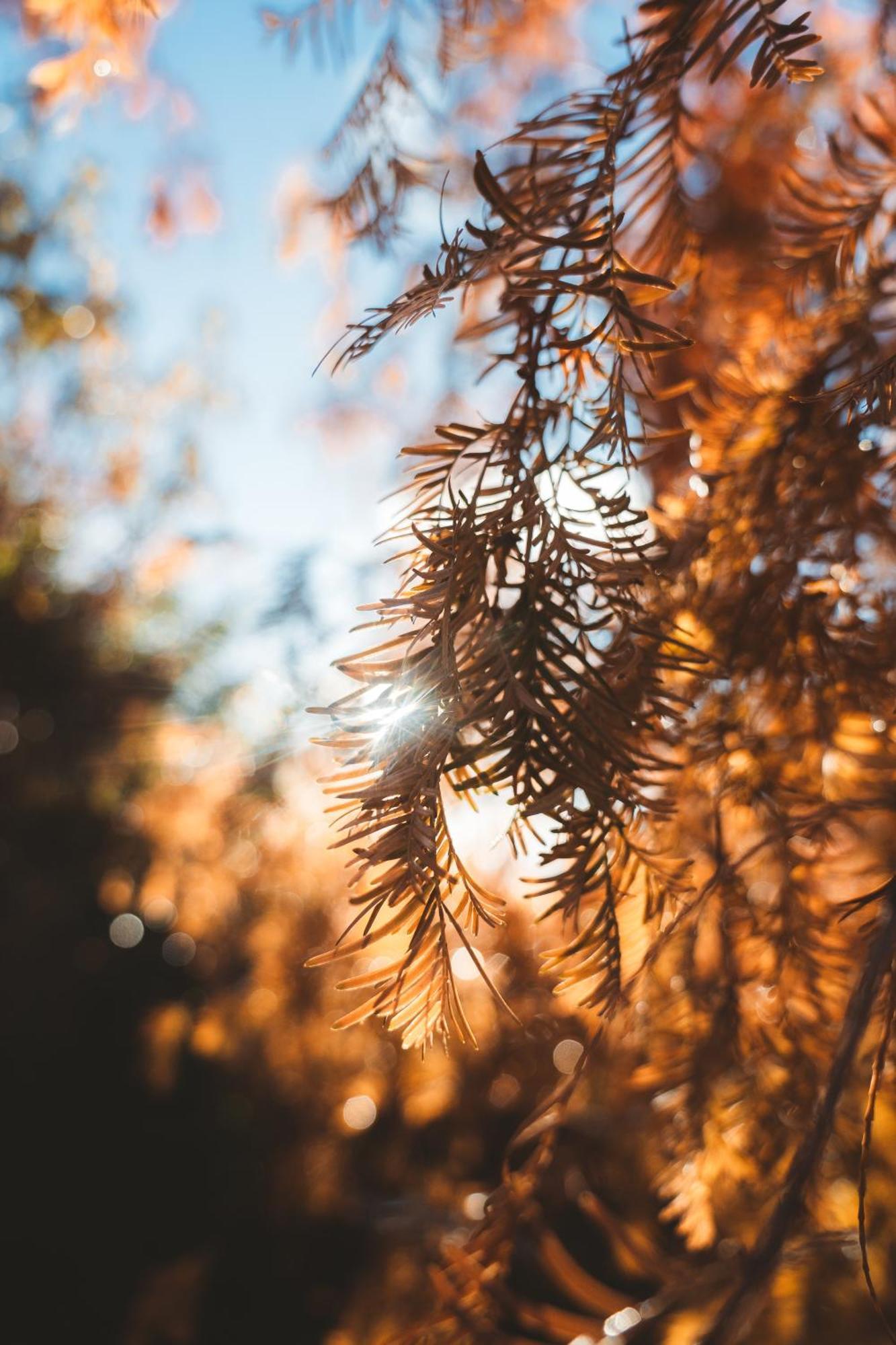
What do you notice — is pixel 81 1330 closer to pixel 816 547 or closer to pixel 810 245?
pixel 816 547

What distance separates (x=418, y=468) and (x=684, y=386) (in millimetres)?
189

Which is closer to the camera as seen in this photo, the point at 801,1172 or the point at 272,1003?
the point at 801,1172

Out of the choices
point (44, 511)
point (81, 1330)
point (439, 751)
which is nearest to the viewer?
point (439, 751)

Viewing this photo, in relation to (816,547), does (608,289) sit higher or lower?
higher

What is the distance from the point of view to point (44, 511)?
484cm

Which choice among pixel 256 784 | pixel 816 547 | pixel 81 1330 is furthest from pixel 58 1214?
pixel 816 547

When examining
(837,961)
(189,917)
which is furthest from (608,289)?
(189,917)

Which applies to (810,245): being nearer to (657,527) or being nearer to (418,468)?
(657,527)

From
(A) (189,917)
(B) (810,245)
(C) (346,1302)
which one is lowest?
(C) (346,1302)

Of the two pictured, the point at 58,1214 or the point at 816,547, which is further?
the point at 58,1214

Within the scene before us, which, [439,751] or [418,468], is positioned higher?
[418,468]

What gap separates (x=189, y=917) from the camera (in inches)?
74.5

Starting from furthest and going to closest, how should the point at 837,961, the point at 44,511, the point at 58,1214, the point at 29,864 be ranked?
the point at 44,511 → the point at 29,864 → the point at 58,1214 → the point at 837,961

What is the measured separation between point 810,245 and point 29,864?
4.50 meters
